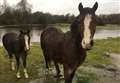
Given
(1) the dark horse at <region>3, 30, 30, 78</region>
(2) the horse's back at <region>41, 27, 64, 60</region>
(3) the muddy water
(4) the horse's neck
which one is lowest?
(3) the muddy water

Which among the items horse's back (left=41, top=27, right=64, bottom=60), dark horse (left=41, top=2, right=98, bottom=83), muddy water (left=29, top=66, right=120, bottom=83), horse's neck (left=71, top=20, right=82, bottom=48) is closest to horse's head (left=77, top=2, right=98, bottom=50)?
dark horse (left=41, top=2, right=98, bottom=83)

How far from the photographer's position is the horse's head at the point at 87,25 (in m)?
5.04

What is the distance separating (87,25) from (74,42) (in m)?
1.06

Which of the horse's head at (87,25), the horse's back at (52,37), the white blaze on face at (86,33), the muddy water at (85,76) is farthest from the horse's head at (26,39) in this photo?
the white blaze on face at (86,33)

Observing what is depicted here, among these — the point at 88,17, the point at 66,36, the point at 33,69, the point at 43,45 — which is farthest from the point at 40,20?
the point at 88,17

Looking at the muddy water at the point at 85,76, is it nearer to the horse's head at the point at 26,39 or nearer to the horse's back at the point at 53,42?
the horse's head at the point at 26,39

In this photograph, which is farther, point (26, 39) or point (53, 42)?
point (26, 39)

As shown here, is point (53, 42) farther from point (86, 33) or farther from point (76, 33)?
point (86, 33)

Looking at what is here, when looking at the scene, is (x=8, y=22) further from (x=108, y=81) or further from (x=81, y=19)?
(x=81, y=19)

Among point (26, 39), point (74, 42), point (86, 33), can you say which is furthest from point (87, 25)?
point (26, 39)

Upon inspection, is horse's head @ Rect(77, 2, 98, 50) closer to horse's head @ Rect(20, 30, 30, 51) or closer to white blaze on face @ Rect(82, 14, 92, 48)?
white blaze on face @ Rect(82, 14, 92, 48)

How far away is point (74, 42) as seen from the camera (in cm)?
609

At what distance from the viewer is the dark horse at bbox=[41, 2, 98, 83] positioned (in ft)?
16.8

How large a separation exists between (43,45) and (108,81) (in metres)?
2.41
